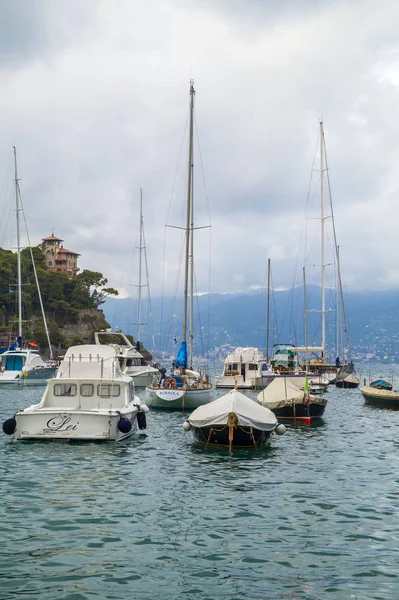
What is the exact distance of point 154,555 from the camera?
1384 centimetres

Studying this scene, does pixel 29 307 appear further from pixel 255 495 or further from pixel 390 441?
pixel 255 495

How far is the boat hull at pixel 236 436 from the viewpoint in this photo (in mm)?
27609

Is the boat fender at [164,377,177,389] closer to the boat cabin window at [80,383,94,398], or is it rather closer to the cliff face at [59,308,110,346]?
the boat cabin window at [80,383,94,398]

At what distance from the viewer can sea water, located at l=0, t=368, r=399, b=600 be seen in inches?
481

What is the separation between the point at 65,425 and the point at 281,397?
54.6 ft

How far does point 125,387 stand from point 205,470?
8.68 metres

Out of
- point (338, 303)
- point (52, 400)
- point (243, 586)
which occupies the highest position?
point (338, 303)

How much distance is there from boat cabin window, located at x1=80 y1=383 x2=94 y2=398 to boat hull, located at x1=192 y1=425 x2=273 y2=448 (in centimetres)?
544

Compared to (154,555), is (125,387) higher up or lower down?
higher up

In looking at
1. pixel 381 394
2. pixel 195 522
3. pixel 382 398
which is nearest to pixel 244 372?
pixel 381 394

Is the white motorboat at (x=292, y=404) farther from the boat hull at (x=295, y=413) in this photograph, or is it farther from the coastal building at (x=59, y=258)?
the coastal building at (x=59, y=258)

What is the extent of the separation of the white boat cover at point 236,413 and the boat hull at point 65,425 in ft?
12.0

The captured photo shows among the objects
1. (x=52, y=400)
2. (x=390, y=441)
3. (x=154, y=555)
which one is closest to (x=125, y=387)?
(x=52, y=400)

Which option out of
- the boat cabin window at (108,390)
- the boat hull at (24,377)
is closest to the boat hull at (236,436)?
the boat cabin window at (108,390)
